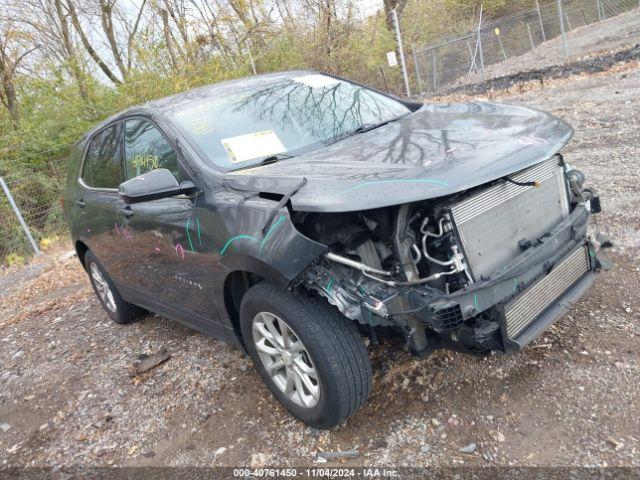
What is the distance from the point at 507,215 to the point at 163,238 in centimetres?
205

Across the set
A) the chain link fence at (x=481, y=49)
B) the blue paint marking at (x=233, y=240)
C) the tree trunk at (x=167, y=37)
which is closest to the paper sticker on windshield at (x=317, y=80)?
the blue paint marking at (x=233, y=240)

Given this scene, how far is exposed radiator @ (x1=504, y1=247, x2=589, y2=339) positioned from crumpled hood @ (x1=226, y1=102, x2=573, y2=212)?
60 cm

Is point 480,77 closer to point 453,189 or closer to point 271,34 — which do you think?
point 271,34

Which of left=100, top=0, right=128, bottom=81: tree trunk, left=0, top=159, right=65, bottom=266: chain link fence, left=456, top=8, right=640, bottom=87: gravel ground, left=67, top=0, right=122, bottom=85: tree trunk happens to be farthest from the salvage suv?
left=100, top=0, right=128, bottom=81: tree trunk

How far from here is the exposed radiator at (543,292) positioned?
7.68 ft

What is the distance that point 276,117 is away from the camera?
3305 millimetres

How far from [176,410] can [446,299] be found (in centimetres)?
198

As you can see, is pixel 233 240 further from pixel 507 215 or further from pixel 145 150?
pixel 507 215

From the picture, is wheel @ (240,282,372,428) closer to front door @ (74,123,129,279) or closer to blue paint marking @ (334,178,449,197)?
blue paint marking @ (334,178,449,197)

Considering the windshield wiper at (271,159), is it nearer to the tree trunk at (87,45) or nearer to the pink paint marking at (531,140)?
the pink paint marking at (531,140)

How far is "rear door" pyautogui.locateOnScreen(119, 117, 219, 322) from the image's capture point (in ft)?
9.86

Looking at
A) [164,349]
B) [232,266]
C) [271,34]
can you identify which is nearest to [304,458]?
[232,266]

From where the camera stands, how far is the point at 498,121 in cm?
284

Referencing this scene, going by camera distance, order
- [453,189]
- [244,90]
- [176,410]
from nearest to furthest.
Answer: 1. [453,189]
2. [176,410]
3. [244,90]
